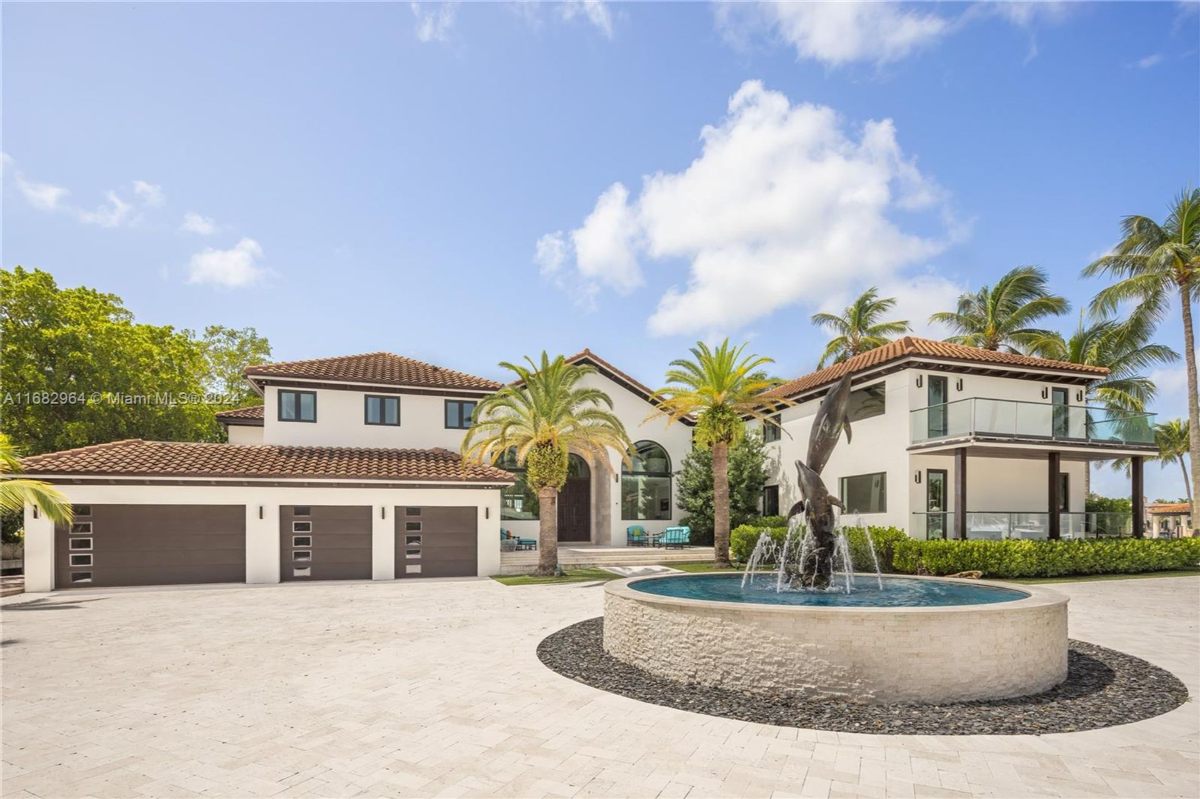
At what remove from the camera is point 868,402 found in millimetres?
24422

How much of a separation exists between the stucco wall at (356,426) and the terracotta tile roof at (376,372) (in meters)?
0.60

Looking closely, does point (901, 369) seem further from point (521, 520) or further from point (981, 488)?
point (521, 520)

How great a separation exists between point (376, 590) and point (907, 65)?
18.2 metres

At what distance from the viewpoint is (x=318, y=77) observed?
→ 1525 centimetres

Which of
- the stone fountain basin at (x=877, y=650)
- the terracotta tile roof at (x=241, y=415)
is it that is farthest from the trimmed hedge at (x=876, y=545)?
the terracotta tile roof at (x=241, y=415)

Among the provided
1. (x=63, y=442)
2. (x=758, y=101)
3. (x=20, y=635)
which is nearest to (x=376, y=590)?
(x=20, y=635)

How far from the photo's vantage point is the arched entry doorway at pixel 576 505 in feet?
98.2

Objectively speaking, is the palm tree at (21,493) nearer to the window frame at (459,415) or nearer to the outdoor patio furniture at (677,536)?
the window frame at (459,415)

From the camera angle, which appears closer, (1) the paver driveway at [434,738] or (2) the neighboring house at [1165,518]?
(1) the paver driveway at [434,738]

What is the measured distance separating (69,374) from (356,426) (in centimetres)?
1576

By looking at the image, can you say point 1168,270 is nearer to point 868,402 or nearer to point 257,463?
point 868,402

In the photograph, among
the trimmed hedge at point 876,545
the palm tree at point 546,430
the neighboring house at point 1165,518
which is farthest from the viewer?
the neighboring house at point 1165,518

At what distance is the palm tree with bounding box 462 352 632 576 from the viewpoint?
67.1 ft

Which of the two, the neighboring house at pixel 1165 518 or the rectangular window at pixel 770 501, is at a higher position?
the rectangular window at pixel 770 501
